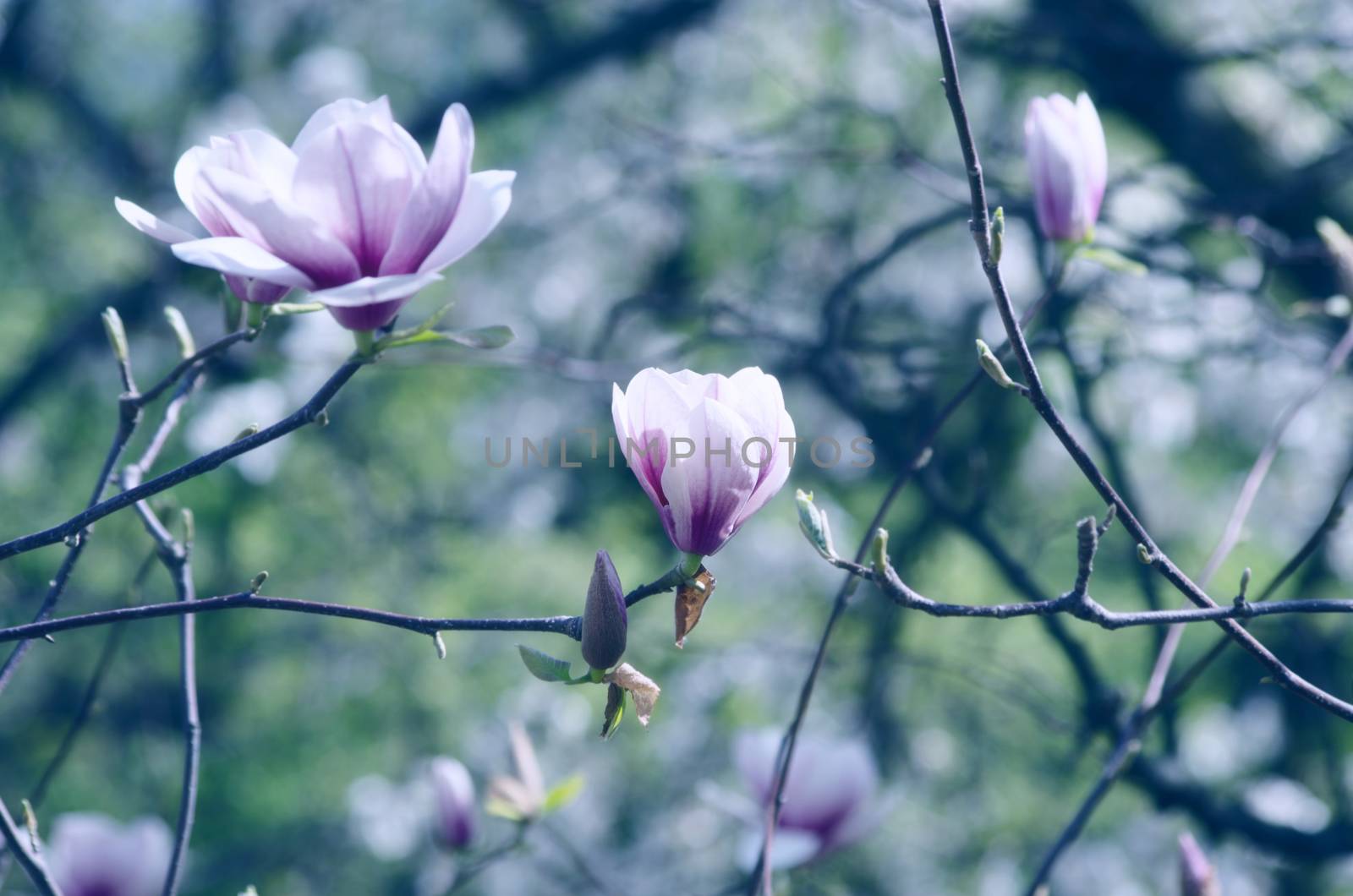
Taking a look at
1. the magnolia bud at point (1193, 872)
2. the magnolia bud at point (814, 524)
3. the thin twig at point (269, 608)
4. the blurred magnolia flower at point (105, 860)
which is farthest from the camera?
the blurred magnolia flower at point (105, 860)

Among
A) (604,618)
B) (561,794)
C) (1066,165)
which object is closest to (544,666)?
(604,618)

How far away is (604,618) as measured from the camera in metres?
0.48

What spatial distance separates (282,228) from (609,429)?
2.17 m

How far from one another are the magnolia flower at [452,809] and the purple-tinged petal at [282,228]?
2.06ft

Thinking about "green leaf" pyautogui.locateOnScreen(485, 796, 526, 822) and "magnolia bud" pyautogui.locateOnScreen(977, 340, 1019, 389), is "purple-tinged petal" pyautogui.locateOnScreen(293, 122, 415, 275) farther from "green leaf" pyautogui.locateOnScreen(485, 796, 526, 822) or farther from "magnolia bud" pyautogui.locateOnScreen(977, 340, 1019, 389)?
"green leaf" pyautogui.locateOnScreen(485, 796, 526, 822)

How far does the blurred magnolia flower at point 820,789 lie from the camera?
1.06 m

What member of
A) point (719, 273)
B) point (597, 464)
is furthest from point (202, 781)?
point (719, 273)

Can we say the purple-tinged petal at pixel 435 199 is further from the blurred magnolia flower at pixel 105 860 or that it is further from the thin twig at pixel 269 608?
the blurred magnolia flower at pixel 105 860

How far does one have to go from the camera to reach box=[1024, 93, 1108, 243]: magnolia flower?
71 centimetres

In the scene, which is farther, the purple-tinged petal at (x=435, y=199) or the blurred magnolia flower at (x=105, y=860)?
the blurred magnolia flower at (x=105, y=860)

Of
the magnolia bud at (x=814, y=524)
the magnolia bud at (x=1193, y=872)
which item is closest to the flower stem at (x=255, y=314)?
the magnolia bud at (x=814, y=524)

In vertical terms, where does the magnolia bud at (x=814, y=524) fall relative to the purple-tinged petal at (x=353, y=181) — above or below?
below

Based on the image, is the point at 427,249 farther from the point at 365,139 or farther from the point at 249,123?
the point at 249,123

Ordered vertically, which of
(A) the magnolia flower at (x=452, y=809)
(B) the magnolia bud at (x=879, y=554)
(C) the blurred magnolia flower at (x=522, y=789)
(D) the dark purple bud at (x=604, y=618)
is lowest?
(A) the magnolia flower at (x=452, y=809)
